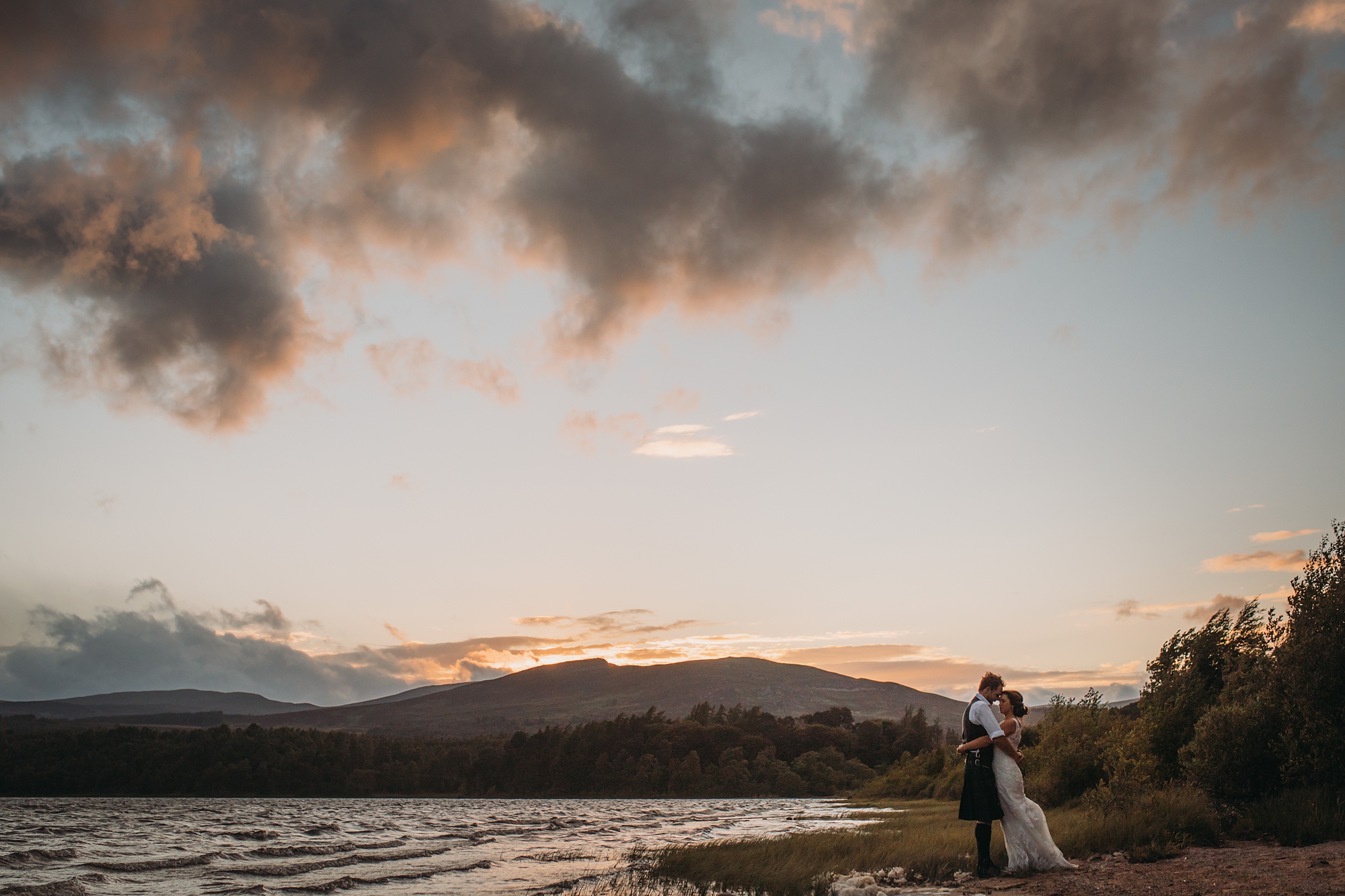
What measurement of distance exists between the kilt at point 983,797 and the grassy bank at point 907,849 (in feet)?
8.84

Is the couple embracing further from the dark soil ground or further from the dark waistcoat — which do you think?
the dark soil ground

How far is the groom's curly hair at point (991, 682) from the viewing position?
49.6 ft

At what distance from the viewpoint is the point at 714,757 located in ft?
601

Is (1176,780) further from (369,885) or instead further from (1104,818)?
(369,885)

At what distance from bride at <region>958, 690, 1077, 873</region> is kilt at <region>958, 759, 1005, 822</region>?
0.16 m

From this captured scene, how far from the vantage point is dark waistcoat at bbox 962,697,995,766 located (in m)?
15.3

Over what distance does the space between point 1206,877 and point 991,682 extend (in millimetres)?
4501

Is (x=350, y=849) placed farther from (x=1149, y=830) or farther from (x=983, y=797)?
(x=1149, y=830)

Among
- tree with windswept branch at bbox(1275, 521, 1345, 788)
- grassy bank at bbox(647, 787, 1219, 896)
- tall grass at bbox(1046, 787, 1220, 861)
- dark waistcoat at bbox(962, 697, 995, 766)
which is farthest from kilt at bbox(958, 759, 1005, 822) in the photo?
tree with windswept branch at bbox(1275, 521, 1345, 788)

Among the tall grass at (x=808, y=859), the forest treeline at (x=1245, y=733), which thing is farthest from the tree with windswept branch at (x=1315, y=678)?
the tall grass at (x=808, y=859)

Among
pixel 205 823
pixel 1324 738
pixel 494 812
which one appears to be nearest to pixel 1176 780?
pixel 1324 738

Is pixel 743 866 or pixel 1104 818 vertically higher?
pixel 1104 818

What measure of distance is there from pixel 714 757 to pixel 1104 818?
174041 millimetres

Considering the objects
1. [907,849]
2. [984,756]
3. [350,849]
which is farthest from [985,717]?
[350,849]
